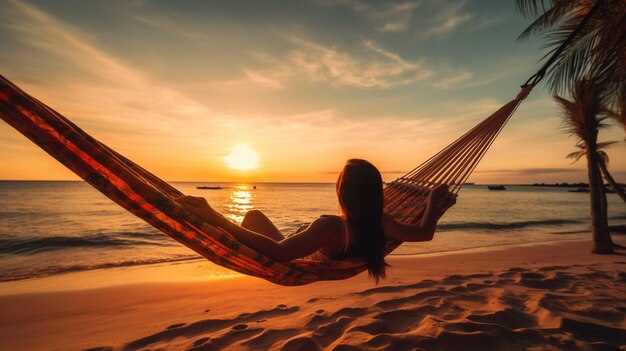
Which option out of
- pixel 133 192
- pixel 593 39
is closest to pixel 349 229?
pixel 133 192

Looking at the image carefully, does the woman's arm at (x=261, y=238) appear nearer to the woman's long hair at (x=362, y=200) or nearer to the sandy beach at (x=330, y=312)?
the woman's long hair at (x=362, y=200)

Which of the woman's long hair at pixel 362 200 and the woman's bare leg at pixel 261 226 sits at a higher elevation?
the woman's long hair at pixel 362 200

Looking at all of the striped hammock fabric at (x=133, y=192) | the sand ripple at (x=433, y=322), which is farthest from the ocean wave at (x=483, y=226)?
the striped hammock fabric at (x=133, y=192)

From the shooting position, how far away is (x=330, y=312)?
Result: 2.31 meters

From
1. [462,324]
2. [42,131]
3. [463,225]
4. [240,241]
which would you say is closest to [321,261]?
[240,241]

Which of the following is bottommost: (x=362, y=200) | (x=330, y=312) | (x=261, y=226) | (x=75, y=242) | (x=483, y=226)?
(x=483, y=226)

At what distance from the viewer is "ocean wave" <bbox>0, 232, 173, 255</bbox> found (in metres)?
6.21

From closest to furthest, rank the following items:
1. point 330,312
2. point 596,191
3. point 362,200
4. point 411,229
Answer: point 362,200 → point 411,229 → point 330,312 → point 596,191

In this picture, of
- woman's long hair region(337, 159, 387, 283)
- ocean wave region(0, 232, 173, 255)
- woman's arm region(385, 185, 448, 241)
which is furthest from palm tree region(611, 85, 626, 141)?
ocean wave region(0, 232, 173, 255)

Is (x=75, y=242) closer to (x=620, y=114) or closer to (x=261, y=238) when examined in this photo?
(x=261, y=238)

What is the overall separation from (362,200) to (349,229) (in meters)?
0.17

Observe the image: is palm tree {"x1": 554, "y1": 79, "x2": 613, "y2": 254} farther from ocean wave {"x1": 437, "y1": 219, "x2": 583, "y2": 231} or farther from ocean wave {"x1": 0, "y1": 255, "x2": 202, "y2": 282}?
ocean wave {"x1": 0, "y1": 255, "x2": 202, "y2": 282}

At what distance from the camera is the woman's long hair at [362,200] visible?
4.69 feet

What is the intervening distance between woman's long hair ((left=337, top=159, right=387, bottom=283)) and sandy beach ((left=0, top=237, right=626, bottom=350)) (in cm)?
69
